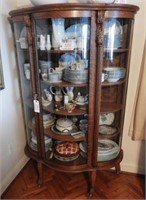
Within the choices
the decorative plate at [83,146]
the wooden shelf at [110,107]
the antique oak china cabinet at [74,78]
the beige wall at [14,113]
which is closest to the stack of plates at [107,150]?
the antique oak china cabinet at [74,78]

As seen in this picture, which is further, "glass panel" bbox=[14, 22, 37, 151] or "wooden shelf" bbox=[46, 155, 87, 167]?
"wooden shelf" bbox=[46, 155, 87, 167]

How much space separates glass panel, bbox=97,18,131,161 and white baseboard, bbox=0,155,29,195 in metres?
0.92

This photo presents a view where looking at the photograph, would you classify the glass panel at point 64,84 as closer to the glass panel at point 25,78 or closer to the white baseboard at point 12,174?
the glass panel at point 25,78

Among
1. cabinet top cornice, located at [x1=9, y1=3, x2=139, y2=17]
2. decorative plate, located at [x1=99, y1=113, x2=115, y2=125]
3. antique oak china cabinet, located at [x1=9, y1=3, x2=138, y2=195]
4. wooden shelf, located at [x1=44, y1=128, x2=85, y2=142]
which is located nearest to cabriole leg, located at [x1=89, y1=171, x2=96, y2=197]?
antique oak china cabinet, located at [x1=9, y1=3, x2=138, y2=195]

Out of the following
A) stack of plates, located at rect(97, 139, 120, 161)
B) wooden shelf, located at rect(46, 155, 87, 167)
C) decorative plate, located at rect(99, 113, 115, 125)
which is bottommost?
wooden shelf, located at rect(46, 155, 87, 167)

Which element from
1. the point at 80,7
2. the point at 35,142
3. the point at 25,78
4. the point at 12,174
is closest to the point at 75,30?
the point at 80,7

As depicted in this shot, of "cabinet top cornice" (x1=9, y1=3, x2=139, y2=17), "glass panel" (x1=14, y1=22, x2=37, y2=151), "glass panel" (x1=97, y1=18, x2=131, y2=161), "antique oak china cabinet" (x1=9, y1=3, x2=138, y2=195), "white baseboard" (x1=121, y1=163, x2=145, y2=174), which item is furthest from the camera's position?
"white baseboard" (x1=121, y1=163, x2=145, y2=174)

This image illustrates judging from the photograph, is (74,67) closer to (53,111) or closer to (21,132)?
(53,111)

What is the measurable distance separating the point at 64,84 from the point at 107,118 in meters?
0.55

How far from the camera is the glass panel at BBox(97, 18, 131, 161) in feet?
4.42

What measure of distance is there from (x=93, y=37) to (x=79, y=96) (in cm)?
49

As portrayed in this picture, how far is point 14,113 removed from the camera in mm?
1776

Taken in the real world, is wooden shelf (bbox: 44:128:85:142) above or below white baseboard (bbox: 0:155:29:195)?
above

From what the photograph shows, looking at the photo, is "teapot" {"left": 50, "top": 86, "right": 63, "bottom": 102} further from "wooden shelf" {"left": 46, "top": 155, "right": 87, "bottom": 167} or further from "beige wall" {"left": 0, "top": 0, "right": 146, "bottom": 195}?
"wooden shelf" {"left": 46, "top": 155, "right": 87, "bottom": 167}
